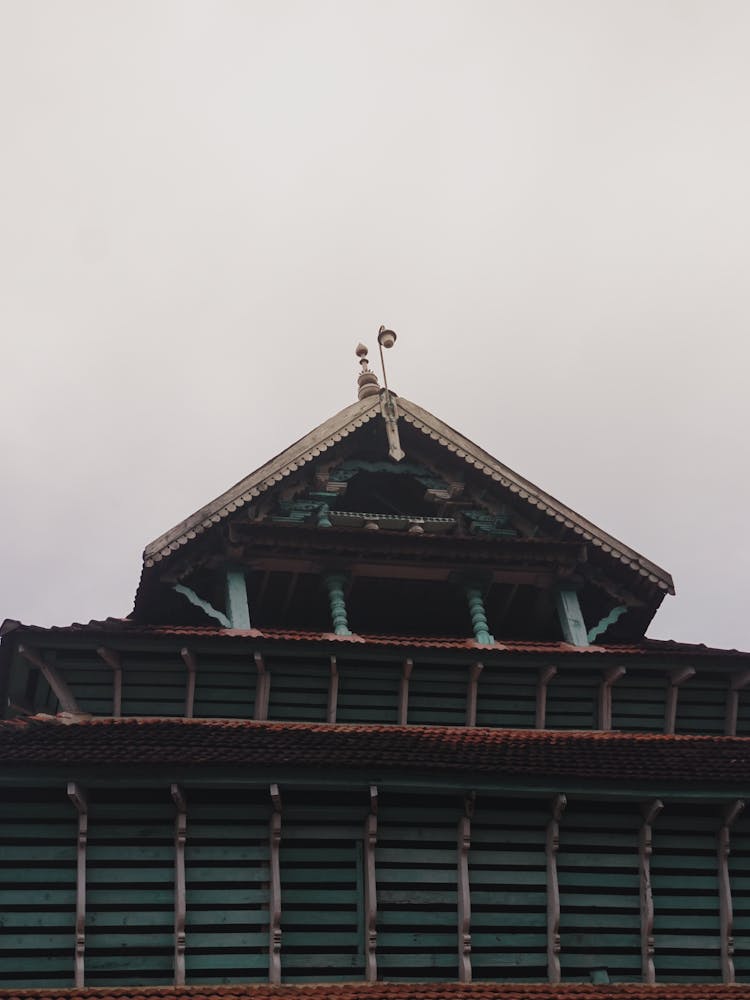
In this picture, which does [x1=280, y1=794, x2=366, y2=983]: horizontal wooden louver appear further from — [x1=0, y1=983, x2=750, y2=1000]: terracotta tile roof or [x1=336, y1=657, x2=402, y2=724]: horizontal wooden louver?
[x1=336, y1=657, x2=402, y2=724]: horizontal wooden louver

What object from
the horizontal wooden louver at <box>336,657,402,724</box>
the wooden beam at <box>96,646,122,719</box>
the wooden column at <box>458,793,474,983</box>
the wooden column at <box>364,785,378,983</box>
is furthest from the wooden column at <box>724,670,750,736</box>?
the wooden beam at <box>96,646,122,719</box>

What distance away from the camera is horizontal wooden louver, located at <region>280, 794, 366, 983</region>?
62.6 ft

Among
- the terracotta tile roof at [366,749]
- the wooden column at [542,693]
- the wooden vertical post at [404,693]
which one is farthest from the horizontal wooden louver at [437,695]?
the wooden column at [542,693]

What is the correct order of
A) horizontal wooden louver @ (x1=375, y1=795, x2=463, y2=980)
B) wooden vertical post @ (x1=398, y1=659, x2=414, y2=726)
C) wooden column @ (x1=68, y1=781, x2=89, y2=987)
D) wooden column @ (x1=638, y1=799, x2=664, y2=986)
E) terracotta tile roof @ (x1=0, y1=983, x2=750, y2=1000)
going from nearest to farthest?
terracotta tile roof @ (x1=0, y1=983, x2=750, y2=1000) < wooden column @ (x1=68, y1=781, x2=89, y2=987) < horizontal wooden louver @ (x1=375, y1=795, x2=463, y2=980) < wooden column @ (x1=638, y1=799, x2=664, y2=986) < wooden vertical post @ (x1=398, y1=659, x2=414, y2=726)

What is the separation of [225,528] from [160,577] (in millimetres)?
1397

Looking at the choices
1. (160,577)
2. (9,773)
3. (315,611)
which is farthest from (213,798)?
(315,611)

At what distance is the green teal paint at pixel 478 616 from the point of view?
79.4ft

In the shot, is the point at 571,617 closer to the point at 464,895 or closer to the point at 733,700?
the point at 733,700

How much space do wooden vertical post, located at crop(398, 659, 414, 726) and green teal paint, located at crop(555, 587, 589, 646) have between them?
3.56 m

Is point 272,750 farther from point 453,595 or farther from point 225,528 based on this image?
point 453,595

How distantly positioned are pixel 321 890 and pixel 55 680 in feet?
17.3

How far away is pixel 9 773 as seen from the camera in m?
18.8


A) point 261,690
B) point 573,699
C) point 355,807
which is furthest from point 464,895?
point 573,699

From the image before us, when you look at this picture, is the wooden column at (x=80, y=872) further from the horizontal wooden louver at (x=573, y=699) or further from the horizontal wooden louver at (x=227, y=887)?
the horizontal wooden louver at (x=573, y=699)
